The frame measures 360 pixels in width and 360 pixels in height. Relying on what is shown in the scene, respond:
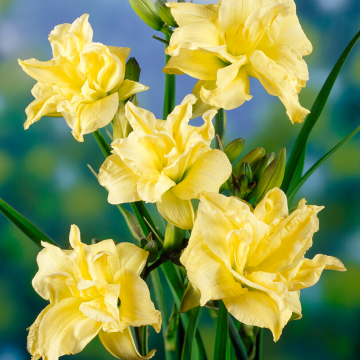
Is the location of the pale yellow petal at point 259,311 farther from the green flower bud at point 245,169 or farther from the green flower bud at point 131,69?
the green flower bud at point 131,69

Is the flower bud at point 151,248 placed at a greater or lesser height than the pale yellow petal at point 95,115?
lesser

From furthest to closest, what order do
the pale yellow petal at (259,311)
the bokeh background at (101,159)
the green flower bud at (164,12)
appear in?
the bokeh background at (101,159) → the green flower bud at (164,12) → the pale yellow petal at (259,311)

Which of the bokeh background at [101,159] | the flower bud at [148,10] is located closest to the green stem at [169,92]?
the flower bud at [148,10]

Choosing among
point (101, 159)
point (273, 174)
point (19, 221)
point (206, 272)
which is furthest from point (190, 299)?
point (101, 159)

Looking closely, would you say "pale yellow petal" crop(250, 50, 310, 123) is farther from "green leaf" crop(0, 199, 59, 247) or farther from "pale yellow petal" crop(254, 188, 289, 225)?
"green leaf" crop(0, 199, 59, 247)

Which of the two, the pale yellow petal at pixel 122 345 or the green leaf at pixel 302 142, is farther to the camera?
the green leaf at pixel 302 142

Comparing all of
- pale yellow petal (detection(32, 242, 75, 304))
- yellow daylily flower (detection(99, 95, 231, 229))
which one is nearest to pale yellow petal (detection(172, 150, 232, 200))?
yellow daylily flower (detection(99, 95, 231, 229))

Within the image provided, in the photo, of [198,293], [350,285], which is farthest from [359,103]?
[198,293]
